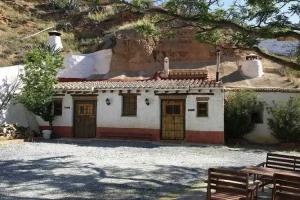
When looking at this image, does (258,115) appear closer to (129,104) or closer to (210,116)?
(210,116)

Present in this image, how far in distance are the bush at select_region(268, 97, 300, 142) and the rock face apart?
1030 centimetres

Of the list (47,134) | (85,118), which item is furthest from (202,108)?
(47,134)

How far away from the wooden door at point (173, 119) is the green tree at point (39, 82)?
6212mm

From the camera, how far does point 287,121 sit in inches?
811

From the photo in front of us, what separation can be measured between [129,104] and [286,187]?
15.9m

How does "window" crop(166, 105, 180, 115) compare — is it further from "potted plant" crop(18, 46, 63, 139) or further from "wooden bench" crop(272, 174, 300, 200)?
Result: "wooden bench" crop(272, 174, 300, 200)

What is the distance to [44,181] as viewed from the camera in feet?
35.9

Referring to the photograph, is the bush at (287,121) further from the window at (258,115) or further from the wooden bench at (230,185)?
the wooden bench at (230,185)

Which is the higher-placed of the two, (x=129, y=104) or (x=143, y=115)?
(x=129, y=104)

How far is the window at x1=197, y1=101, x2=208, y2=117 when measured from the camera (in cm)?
2123

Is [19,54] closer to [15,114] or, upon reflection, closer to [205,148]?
[15,114]

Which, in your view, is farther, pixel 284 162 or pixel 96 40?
pixel 96 40

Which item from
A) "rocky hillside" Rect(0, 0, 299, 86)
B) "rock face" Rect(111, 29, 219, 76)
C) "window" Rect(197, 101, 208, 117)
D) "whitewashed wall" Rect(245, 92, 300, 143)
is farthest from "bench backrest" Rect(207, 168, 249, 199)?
"rock face" Rect(111, 29, 219, 76)

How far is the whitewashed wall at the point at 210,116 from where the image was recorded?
68.6 ft
